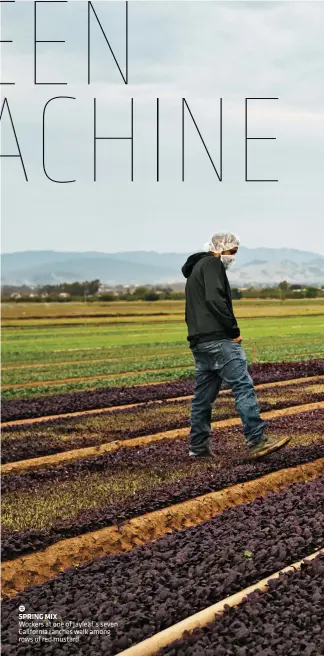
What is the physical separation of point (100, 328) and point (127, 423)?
5078 centimetres

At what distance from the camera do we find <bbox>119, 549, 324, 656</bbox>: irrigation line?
17.5 feet

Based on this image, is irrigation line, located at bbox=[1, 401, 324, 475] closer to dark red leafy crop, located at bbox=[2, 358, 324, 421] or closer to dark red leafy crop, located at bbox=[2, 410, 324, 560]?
dark red leafy crop, located at bbox=[2, 410, 324, 560]

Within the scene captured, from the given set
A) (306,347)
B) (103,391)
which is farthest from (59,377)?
(306,347)

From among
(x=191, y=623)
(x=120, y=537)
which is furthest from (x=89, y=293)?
(x=191, y=623)

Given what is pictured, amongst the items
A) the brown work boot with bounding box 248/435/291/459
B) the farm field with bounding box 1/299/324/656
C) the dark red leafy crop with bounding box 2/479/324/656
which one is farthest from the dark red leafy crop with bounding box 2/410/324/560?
the dark red leafy crop with bounding box 2/479/324/656

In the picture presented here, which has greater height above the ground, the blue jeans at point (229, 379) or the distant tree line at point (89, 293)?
the blue jeans at point (229, 379)

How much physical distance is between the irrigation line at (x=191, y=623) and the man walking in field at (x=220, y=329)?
11.4 ft

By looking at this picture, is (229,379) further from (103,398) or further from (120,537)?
(103,398)

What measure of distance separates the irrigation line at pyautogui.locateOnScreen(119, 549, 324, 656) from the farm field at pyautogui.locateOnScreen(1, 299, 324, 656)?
35 millimetres

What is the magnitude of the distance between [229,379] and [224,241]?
58.1 inches

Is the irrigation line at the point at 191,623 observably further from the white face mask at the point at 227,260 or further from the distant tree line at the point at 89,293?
the distant tree line at the point at 89,293

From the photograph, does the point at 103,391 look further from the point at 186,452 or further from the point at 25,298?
the point at 25,298

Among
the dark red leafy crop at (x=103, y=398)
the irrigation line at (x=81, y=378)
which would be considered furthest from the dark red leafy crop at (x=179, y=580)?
the irrigation line at (x=81, y=378)

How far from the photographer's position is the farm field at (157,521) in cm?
562
